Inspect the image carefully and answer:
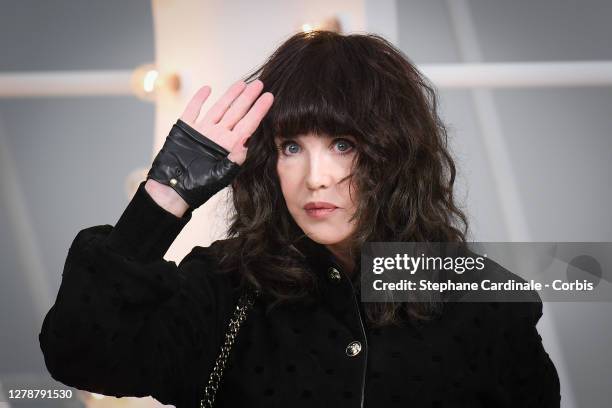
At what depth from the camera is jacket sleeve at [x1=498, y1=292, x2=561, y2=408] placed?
142 centimetres

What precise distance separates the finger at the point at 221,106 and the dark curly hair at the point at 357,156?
4.3 inches

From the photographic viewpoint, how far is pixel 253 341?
1331mm

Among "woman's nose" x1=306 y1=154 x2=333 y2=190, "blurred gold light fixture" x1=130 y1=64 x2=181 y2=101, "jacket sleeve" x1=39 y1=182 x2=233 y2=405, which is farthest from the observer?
"blurred gold light fixture" x1=130 y1=64 x2=181 y2=101

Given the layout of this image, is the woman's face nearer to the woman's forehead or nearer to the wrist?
the woman's forehead

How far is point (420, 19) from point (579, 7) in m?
0.48

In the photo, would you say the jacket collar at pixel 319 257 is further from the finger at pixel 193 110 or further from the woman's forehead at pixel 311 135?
the finger at pixel 193 110

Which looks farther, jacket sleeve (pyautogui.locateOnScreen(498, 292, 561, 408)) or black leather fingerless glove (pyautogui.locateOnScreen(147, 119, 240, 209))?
jacket sleeve (pyautogui.locateOnScreen(498, 292, 561, 408))

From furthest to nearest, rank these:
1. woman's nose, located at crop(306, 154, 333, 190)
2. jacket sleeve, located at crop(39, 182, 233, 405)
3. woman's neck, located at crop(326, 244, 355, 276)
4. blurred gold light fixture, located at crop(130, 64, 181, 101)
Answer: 1. blurred gold light fixture, located at crop(130, 64, 181, 101)
2. woman's neck, located at crop(326, 244, 355, 276)
3. woman's nose, located at crop(306, 154, 333, 190)
4. jacket sleeve, located at crop(39, 182, 233, 405)

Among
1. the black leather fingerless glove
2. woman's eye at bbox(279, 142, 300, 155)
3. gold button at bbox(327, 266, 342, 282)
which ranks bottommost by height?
gold button at bbox(327, 266, 342, 282)

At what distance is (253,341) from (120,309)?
0.27m

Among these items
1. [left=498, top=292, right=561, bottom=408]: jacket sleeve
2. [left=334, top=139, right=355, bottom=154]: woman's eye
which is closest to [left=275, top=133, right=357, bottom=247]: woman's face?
[left=334, top=139, right=355, bottom=154]: woman's eye

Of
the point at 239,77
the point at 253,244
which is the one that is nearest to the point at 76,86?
the point at 239,77

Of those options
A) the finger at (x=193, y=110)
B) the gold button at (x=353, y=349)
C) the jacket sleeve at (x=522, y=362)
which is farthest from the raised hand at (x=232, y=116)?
the jacket sleeve at (x=522, y=362)

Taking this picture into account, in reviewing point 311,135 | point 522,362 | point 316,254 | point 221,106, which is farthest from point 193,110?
point 522,362
